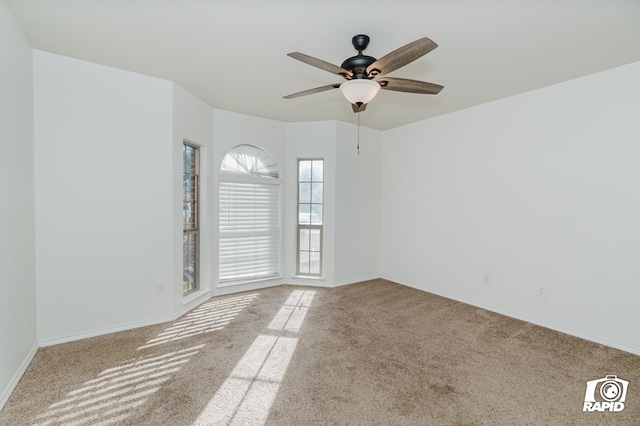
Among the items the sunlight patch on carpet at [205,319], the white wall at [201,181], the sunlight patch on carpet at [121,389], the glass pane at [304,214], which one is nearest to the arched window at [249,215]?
the white wall at [201,181]

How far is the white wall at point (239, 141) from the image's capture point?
3996 millimetres

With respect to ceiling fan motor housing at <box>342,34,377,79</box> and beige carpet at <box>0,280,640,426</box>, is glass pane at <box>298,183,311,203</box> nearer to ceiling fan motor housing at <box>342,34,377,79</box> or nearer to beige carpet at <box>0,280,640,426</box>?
beige carpet at <box>0,280,640,426</box>

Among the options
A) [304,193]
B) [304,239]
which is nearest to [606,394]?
[304,239]

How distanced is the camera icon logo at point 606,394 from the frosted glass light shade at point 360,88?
8.24ft

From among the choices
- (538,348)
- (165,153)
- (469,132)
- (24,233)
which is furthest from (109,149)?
(538,348)

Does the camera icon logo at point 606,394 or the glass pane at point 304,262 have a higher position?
the glass pane at point 304,262

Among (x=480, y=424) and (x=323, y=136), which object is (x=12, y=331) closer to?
(x=480, y=424)

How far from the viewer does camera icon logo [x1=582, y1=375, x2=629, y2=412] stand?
6.35 ft

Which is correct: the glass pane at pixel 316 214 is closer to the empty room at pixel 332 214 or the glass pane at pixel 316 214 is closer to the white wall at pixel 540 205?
the empty room at pixel 332 214

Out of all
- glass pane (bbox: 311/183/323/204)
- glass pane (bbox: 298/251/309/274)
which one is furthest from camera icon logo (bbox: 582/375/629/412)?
glass pane (bbox: 311/183/323/204)

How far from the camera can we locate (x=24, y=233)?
2346 mm

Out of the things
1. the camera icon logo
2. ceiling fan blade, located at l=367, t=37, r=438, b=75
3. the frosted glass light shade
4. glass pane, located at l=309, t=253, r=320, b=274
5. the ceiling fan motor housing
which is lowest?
the camera icon logo

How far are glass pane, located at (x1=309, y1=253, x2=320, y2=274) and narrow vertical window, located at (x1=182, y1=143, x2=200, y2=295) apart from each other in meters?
1.69

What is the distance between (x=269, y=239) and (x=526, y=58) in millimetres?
3681
